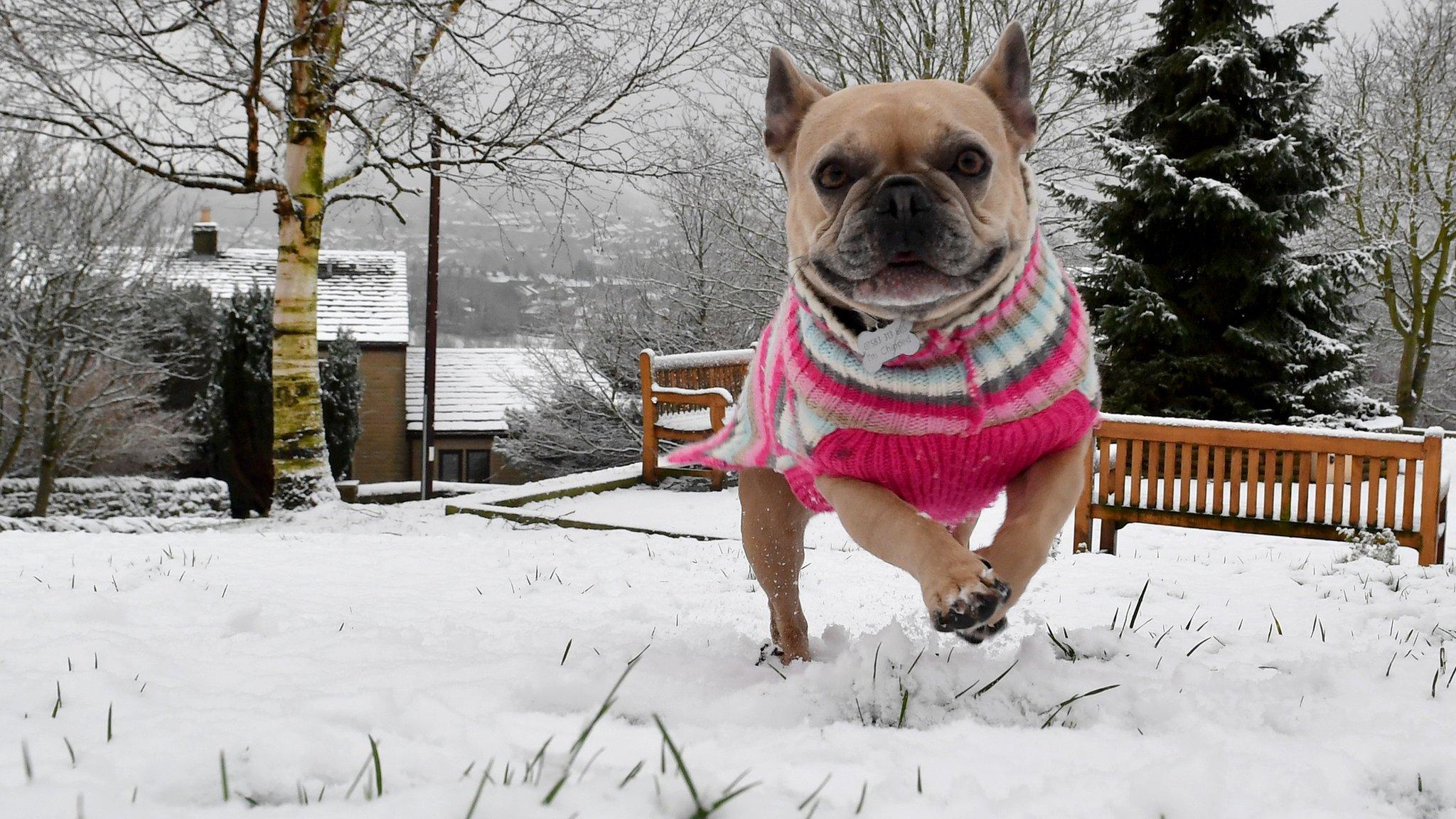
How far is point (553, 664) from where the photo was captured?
7.99 ft

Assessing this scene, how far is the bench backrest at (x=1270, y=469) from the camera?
19.2 feet

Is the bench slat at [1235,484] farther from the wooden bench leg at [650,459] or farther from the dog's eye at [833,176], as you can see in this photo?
the wooden bench leg at [650,459]

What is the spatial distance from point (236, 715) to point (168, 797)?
0.40m

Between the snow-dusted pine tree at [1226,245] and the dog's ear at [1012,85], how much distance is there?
370 inches

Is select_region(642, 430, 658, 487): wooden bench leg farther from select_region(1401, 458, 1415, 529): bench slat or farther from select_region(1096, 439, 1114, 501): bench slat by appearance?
select_region(1401, 458, 1415, 529): bench slat

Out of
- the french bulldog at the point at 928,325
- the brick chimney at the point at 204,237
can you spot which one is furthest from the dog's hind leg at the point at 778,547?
the brick chimney at the point at 204,237

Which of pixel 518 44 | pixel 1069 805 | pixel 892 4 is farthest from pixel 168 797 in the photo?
pixel 892 4

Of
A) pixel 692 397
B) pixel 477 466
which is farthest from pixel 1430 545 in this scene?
pixel 477 466

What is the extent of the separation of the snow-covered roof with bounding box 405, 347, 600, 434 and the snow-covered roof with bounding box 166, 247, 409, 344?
1.08 m

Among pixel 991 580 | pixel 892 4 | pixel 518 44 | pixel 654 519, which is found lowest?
pixel 654 519

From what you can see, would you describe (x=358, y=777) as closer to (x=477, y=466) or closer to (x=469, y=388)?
(x=477, y=466)

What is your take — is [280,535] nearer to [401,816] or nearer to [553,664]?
[553,664]

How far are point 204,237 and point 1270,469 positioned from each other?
25.7 meters

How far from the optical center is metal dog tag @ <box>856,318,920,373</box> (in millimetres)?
2346
